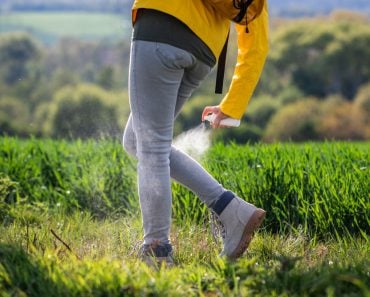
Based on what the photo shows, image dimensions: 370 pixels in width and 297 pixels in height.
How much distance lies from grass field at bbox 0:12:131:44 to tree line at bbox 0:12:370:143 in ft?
79.4

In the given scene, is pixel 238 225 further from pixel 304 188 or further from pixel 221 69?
pixel 304 188

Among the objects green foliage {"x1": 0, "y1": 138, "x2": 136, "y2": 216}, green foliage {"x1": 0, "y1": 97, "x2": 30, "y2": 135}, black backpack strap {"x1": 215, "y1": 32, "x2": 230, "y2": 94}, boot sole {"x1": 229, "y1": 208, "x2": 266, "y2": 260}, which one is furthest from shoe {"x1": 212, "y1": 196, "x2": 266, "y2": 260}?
green foliage {"x1": 0, "y1": 97, "x2": 30, "y2": 135}

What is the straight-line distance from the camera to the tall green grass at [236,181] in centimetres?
412

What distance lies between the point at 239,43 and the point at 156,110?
1.65 feet

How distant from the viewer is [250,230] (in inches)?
133

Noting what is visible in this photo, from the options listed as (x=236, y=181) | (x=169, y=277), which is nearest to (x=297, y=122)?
(x=236, y=181)

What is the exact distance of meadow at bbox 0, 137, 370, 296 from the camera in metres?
2.60

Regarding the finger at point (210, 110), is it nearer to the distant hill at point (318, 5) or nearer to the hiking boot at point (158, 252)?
the hiking boot at point (158, 252)

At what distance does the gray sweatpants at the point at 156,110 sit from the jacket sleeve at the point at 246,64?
0.15m

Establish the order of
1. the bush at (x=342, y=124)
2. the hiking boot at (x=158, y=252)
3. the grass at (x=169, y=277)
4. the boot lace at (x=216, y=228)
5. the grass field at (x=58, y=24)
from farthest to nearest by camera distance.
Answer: the grass field at (x=58, y=24) → the bush at (x=342, y=124) → the boot lace at (x=216, y=228) → the hiking boot at (x=158, y=252) → the grass at (x=169, y=277)

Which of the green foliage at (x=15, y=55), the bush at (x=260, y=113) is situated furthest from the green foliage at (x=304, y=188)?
the green foliage at (x=15, y=55)

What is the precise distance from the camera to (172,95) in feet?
10.4

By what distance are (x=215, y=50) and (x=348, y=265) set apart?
0.99 m

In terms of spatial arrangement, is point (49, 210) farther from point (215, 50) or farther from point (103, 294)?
point (103, 294)
